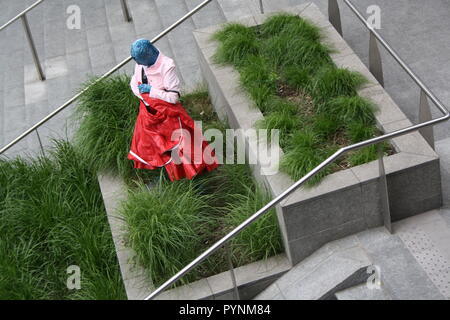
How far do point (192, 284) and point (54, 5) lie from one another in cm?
635

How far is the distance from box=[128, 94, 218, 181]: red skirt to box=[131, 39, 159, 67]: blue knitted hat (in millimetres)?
369

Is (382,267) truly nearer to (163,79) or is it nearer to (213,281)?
(213,281)

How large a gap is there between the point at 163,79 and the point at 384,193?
2.24m

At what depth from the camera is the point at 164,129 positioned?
8391 mm

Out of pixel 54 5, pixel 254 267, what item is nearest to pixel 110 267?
pixel 254 267

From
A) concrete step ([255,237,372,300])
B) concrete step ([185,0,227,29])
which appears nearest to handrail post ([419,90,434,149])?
concrete step ([255,237,372,300])

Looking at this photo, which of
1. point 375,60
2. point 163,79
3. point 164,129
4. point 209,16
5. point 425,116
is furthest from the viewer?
point 209,16

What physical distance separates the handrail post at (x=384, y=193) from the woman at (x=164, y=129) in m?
1.77

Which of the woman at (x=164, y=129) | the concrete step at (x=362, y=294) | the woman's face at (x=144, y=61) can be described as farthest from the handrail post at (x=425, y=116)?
the woman's face at (x=144, y=61)

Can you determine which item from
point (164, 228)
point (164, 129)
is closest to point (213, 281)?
point (164, 228)

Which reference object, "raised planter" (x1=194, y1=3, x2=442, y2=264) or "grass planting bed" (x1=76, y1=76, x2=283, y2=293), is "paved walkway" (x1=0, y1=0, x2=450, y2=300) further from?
"raised planter" (x1=194, y1=3, x2=442, y2=264)

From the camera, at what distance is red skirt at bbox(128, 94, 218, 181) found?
27.3ft

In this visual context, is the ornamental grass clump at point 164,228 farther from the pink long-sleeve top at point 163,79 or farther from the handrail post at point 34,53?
the handrail post at point 34,53

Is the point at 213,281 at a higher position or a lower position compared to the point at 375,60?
lower
